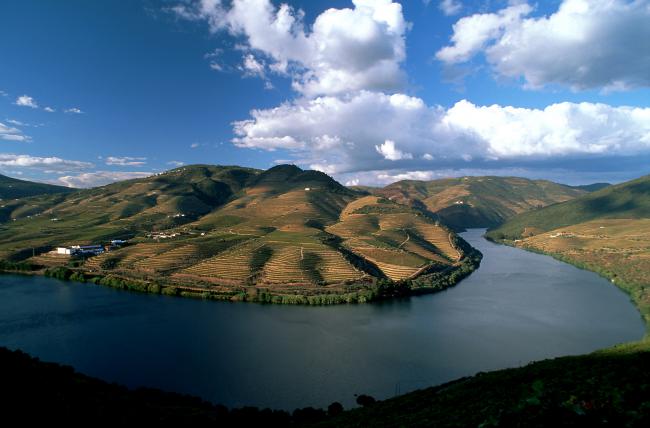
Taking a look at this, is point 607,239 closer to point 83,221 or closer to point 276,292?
point 276,292

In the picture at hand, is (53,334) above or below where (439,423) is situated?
below

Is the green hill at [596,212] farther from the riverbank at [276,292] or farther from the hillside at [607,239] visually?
the riverbank at [276,292]

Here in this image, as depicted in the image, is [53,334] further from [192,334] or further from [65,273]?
[65,273]

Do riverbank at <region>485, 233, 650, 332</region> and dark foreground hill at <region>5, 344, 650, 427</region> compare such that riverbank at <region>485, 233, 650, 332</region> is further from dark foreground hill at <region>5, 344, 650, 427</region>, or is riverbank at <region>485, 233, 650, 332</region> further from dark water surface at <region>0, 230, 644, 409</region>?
dark foreground hill at <region>5, 344, 650, 427</region>

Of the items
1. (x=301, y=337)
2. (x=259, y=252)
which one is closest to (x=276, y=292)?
(x=301, y=337)

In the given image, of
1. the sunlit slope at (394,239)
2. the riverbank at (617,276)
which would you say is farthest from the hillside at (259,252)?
the riverbank at (617,276)

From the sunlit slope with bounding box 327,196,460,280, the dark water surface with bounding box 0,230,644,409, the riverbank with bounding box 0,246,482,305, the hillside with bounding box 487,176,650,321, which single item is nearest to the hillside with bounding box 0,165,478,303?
the riverbank with bounding box 0,246,482,305

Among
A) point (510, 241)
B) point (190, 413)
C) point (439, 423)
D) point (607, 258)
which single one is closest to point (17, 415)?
point (190, 413)
